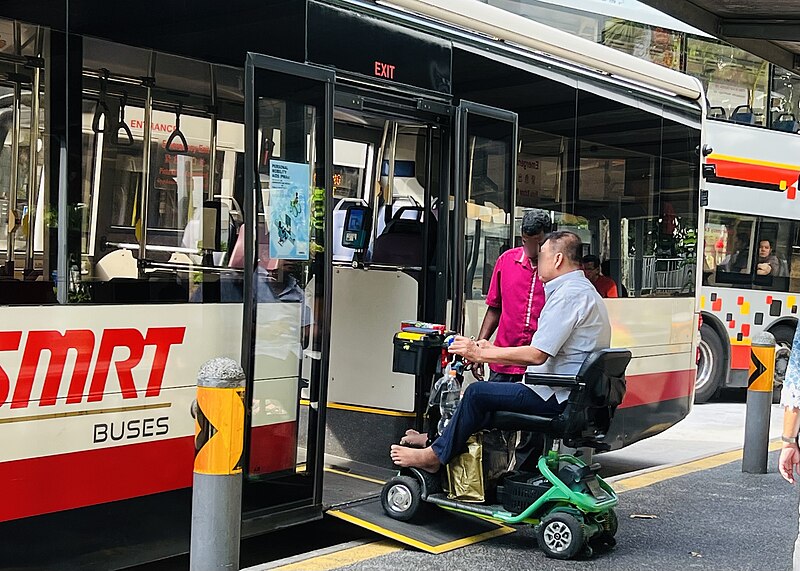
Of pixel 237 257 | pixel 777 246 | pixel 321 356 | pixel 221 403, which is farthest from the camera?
pixel 777 246

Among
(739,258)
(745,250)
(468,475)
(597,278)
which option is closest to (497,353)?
(468,475)

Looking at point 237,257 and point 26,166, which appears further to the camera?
point 237,257

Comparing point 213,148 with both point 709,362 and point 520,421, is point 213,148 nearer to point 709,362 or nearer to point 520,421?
point 520,421

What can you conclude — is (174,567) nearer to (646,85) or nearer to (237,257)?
(237,257)

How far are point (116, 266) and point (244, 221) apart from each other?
29.9 inches

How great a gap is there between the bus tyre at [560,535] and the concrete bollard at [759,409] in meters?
3.37

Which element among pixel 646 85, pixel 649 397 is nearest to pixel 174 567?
pixel 649 397

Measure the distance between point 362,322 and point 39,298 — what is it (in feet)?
10.3

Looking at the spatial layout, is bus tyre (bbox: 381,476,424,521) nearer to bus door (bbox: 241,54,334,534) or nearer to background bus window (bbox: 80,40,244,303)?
bus door (bbox: 241,54,334,534)

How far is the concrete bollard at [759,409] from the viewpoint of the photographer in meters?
8.06

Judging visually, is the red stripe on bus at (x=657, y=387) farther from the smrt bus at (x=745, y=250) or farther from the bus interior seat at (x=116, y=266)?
the smrt bus at (x=745, y=250)

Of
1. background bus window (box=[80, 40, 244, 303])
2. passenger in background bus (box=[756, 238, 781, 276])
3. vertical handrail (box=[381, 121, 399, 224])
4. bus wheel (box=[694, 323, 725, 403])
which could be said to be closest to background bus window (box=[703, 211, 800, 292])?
passenger in background bus (box=[756, 238, 781, 276])

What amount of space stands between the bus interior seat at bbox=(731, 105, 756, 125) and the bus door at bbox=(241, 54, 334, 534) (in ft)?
34.1

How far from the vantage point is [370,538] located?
5695 millimetres
